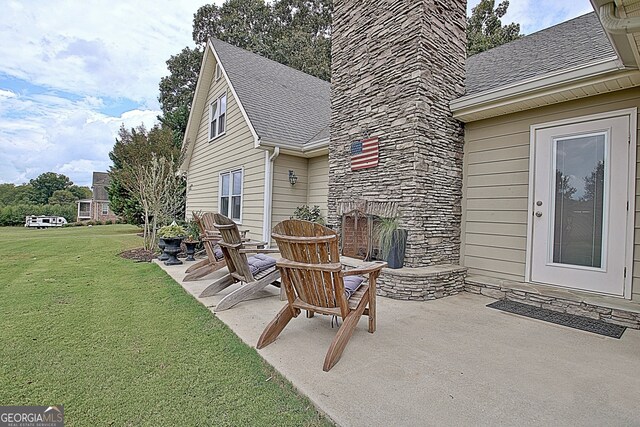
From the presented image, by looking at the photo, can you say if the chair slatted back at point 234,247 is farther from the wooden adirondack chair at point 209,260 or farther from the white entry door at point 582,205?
the white entry door at point 582,205

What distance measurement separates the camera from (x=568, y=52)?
15.2 ft

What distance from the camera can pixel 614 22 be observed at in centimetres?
231

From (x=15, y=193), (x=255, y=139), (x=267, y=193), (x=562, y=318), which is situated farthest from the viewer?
(x=15, y=193)

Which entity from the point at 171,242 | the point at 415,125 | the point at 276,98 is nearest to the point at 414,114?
the point at 415,125

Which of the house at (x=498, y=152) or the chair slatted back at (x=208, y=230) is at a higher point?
the house at (x=498, y=152)

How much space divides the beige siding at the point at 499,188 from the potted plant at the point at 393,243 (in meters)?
1.15

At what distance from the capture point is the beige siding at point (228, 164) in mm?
7926

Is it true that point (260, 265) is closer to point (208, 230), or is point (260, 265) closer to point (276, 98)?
point (208, 230)

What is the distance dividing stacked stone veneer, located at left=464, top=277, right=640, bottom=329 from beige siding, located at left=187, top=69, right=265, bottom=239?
4.90 meters

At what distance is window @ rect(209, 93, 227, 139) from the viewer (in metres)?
9.59

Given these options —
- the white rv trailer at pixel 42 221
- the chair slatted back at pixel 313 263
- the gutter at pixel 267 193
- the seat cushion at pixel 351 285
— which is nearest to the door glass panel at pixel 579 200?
the seat cushion at pixel 351 285

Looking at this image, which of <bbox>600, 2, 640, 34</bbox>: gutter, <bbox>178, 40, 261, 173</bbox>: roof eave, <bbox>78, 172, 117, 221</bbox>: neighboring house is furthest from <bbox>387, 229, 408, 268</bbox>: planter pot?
<bbox>78, 172, 117, 221</bbox>: neighboring house

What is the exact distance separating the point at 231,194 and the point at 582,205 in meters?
7.67

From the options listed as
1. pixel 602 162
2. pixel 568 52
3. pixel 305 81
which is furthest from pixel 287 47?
pixel 602 162
